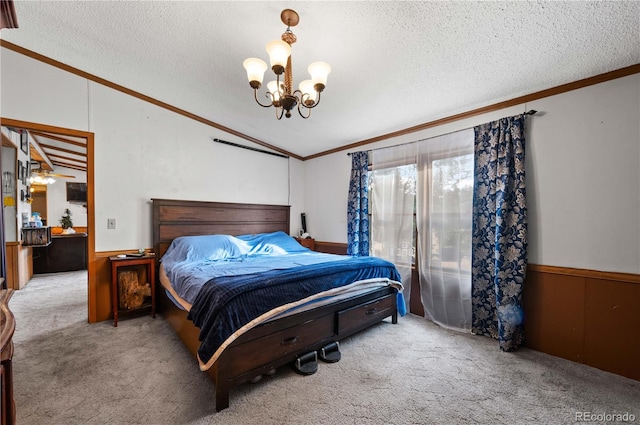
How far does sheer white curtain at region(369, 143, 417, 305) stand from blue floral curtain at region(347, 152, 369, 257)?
0.09 meters

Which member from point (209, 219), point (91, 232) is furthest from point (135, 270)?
point (209, 219)

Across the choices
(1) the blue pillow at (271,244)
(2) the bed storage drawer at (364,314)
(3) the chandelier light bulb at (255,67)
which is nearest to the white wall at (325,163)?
(1) the blue pillow at (271,244)

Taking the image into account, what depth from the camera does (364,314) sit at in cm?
265

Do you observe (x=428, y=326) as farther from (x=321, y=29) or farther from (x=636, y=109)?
(x=321, y=29)

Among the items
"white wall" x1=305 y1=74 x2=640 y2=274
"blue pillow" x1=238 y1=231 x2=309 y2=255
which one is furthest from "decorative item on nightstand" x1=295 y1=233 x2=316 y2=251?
"white wall" x1=305 y1=74 x2=640 y2=274

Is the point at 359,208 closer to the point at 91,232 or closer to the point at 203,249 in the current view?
the point at 203,249

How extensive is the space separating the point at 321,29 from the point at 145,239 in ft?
10.5

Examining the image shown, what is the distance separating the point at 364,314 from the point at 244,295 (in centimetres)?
135

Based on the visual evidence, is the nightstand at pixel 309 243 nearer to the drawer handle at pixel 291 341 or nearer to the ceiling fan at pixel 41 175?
the drawer handle at pixel 291 341

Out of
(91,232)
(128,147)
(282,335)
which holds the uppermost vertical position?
(128,147)

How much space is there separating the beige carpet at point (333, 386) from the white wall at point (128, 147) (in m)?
1.37

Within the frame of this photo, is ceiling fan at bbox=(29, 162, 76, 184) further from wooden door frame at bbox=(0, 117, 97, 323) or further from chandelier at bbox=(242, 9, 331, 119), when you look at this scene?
chandelier at bbox=(242, 9, 331, 119)

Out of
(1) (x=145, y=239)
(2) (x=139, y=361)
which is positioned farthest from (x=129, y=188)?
(2) (x=139, y=361)

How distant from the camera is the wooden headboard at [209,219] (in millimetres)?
3439
